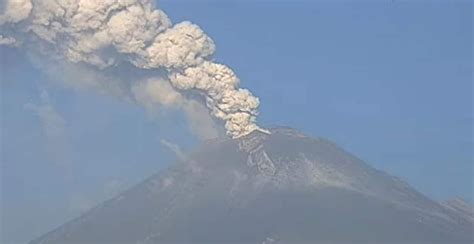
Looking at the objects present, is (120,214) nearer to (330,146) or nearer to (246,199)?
(246,199)

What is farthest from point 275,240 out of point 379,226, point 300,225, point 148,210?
point 148,210

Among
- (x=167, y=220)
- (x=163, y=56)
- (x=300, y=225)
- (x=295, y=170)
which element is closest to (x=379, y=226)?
(x=300, y=225)

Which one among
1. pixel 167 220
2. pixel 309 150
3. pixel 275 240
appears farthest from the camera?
pixel 309 150

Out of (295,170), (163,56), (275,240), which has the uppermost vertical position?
(163,56)

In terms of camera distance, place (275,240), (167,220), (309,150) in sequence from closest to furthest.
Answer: (275,240) < (167,220) < (309,150)

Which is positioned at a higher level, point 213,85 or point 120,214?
point 213,85

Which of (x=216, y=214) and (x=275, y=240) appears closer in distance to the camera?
(x=275, y=240)
